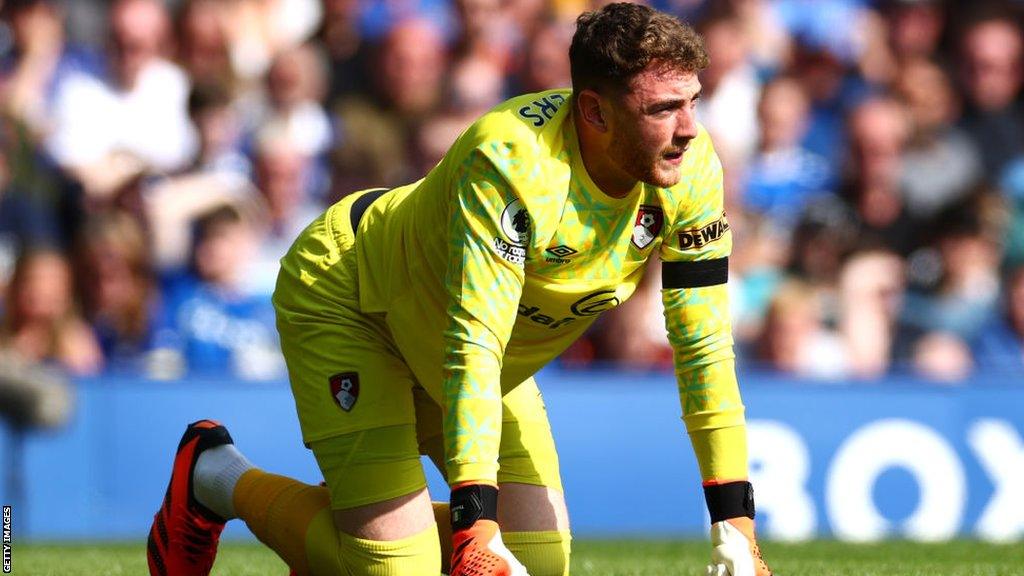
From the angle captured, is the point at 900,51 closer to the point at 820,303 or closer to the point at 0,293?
the point at 820,303

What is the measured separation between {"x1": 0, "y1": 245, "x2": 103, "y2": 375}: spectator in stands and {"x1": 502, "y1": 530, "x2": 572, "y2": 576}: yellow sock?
538 centimetres

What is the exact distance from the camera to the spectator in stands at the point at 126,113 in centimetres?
1074

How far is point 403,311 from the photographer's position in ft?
16.5

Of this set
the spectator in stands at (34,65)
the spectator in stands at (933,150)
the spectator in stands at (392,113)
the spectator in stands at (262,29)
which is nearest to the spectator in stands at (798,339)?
the spectator in stands at (933,150)

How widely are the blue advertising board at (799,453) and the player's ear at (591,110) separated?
18.3ft

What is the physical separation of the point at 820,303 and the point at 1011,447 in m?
1.73

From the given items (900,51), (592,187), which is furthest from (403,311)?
(900,51)

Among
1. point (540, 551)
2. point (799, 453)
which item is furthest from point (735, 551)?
point (799, 453)

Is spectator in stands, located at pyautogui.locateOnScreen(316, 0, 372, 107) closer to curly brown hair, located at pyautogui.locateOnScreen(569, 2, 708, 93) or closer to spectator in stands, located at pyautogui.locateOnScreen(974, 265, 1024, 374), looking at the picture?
spectator in stands, located at pyautogui.locateOnScreen(974, 265, 1024, 374)

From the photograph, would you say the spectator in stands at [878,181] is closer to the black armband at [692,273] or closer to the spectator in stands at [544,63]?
the spectator in stands at [544,63]

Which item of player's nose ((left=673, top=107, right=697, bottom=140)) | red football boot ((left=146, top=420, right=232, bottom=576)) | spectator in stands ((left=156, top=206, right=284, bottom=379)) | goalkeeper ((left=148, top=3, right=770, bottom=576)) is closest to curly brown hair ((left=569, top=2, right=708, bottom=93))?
goalkeeper ((left=148, top=3, right=770, bottom=576))

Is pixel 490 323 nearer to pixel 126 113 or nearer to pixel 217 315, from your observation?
pixel 217 315

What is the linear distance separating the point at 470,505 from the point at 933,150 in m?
8.80

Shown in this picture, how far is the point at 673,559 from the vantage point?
7.73 meters
